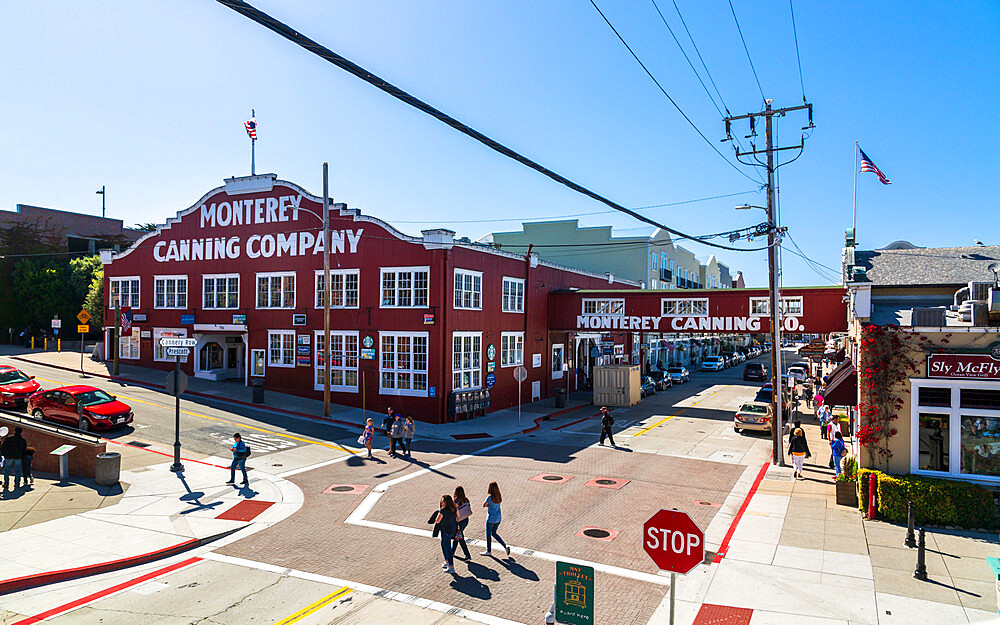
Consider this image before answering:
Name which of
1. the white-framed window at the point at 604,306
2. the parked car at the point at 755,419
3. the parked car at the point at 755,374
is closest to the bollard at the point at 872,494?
the parked car at the point at 755,419

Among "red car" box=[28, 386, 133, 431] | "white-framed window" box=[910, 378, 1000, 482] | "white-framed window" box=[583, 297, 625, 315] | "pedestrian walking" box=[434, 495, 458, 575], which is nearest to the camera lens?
"pedestrian walking" box=[434, 495, 458, 575]

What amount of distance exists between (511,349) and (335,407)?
33.2ft

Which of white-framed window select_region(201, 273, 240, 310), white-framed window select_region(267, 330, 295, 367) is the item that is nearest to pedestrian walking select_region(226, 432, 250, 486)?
white-framed window select_region(267, 330, 295, 367)

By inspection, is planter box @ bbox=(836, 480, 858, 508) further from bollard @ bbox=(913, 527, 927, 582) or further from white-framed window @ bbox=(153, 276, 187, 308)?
white-framed window @ bbox=(153, 276, 187, 308)

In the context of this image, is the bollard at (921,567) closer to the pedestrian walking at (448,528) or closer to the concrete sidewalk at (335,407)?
the pedestrian walking at (448,528)

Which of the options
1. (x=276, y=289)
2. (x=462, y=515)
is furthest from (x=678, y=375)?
(x=462, y=515)

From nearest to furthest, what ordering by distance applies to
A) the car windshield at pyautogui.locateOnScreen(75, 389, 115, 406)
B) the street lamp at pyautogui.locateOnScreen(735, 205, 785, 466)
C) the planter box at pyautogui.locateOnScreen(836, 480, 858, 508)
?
the planter box at pyautogui.locateOnScreen(836, 480, 858, 508) < the street lamp at pyautogui.locateOnScreen(735, 205, 785, 466) < the car windshield at pyautogui.locateOnScreen(75, 389, 115, 406)

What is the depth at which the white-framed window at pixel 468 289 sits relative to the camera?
30.2m

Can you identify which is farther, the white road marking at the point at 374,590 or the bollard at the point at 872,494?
the bollard at the point at 872,494

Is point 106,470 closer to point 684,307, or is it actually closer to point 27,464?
point 27,464

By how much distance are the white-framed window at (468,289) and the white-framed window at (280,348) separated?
9980mm

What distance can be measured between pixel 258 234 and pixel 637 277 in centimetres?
3989

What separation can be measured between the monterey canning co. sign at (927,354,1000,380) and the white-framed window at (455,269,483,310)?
1986 centimetres

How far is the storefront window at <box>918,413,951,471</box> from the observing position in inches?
570
